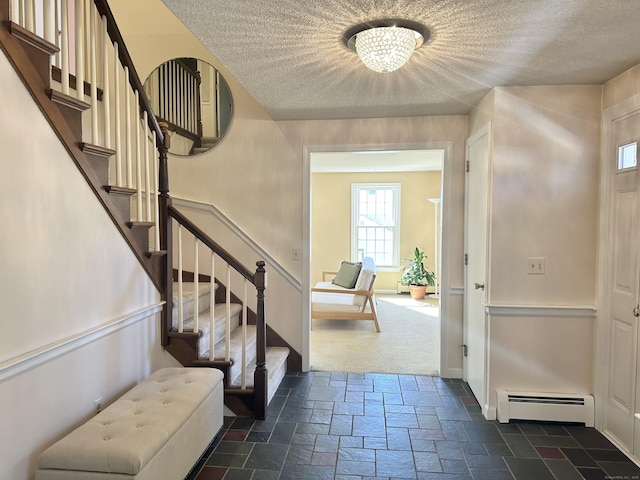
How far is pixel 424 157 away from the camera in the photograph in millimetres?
6121

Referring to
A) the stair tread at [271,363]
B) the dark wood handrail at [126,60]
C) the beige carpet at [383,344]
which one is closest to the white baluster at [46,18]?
the dark wood handrail at [126,60]

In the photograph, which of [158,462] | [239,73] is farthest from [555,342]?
[239,73]

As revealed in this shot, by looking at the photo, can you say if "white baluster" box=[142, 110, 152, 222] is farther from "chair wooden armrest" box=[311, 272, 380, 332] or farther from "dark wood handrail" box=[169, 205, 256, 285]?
"chair wooden armrest" box=[311, 272, 380, 332]

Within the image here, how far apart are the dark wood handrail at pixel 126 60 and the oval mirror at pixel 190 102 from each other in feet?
3.21

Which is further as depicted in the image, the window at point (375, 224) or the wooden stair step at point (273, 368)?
the window at point (375, 224)

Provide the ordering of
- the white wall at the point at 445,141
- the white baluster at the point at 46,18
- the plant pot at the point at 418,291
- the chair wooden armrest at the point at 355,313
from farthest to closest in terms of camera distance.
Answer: the plant pot at the point at 418,291
the chair wooden armrest at the point at 355,313
the white wall at the point at 445,141
the white baluster at the point at 46,18

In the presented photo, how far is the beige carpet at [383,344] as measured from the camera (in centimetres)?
381

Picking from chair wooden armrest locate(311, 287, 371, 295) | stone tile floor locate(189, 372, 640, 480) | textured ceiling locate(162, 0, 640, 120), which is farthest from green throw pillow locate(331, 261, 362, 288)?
textured ceiling locate(162, 0, 640, 120)

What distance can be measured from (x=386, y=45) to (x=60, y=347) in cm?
208

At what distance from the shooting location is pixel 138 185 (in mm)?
2455

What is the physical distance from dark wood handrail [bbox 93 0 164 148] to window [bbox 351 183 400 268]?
18.3 feet

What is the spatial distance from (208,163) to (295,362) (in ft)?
6.64

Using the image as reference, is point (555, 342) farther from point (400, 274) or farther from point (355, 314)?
point (400, 274)

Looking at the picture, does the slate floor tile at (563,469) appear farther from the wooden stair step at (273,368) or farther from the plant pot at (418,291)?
the plant pot at (418,291)
